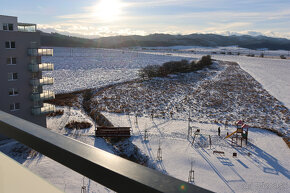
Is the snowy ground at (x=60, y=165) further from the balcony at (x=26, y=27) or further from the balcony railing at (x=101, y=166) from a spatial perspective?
the balcony at (x=26, y=27)

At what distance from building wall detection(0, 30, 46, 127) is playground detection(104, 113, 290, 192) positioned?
25.3 ft

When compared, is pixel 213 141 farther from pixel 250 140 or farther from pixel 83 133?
pixel 83 133

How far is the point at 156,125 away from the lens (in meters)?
21.4

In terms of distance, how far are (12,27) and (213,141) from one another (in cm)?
1719

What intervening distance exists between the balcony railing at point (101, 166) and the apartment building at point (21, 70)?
18508 mm

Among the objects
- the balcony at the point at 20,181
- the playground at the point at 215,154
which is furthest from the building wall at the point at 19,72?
the balcony at the point at 20,181

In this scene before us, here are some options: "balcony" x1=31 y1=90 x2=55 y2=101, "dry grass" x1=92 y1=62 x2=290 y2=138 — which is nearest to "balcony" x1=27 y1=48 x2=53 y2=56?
"balcony" x1=31 y1=90 x2=55 y2=101

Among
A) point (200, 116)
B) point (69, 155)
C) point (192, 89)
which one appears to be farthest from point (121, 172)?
A: point (192, 89)

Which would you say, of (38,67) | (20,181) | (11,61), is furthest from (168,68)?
(20,181)

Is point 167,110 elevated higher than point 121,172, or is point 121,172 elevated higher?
point 121,172

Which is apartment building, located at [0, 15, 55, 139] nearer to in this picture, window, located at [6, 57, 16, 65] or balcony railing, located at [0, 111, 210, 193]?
window, located at [6, 57, 16, 65]

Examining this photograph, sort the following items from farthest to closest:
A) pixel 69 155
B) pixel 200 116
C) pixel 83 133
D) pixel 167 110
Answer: pixel 167 110, pixel 200 116, pixel 83 133, pixel 69 155

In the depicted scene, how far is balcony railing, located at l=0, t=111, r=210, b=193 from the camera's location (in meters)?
0.88

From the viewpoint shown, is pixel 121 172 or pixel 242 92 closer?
pixel 121 172
